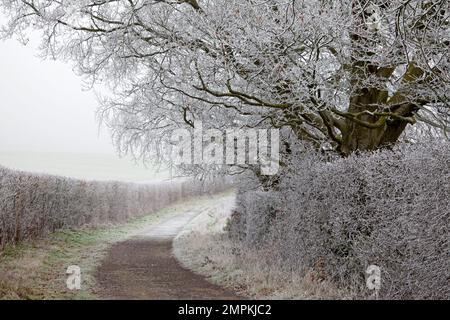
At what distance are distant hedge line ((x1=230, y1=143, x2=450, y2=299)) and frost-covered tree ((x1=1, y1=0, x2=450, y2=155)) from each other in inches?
45.8

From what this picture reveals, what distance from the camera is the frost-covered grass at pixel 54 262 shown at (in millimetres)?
7650

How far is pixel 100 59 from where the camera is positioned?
11242mm

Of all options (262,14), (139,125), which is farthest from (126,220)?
(262,14)

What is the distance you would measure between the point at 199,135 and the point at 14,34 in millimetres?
4625

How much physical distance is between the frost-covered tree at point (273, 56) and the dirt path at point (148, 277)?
325 cm
